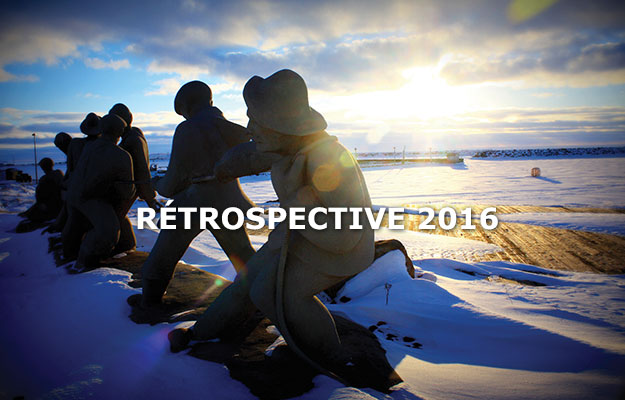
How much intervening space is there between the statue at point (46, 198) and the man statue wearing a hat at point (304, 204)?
7.55 m

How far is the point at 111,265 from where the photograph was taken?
4.02m

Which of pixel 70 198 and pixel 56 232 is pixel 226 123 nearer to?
pixel 70 198

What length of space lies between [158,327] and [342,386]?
4.74 ft

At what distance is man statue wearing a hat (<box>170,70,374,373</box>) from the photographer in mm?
1699

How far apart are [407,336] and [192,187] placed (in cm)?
209

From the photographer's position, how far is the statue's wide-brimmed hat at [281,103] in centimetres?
172

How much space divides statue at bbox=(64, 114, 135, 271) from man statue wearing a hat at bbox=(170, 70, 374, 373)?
2.81m

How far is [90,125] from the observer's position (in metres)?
4.57

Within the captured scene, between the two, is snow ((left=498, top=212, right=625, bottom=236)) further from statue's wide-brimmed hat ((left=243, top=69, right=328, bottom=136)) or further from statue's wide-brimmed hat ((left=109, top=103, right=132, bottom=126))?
statue's wide-brimmed hat ((left=109, top=103, right=132, bottom=126))

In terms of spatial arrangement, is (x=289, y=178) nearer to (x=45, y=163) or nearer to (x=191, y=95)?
(x=191, y=95)

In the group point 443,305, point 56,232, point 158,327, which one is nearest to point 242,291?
point 158,327

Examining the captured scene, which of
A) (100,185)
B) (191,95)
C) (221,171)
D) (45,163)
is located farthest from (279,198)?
(45,163)

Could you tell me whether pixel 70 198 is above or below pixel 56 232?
above

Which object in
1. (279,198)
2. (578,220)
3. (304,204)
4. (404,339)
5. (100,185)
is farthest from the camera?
(578,220)
